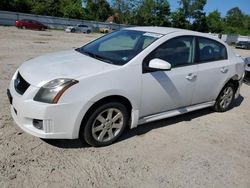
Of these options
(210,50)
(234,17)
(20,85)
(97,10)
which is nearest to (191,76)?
(210,50)

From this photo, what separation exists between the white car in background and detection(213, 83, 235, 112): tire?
259 millimetres

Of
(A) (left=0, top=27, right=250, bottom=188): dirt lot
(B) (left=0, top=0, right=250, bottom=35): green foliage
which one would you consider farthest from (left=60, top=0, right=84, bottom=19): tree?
(A) (left=0, top=27, right=250, bottom=188): dirt lot

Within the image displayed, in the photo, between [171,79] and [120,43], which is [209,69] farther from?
[120,43]

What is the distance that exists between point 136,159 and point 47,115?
51.1 inches

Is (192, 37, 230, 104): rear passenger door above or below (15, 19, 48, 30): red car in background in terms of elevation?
above

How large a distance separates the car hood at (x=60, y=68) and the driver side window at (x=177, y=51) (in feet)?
2.76

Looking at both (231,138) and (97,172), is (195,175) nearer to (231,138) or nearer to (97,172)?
(97,172)

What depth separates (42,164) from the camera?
3.28 metres

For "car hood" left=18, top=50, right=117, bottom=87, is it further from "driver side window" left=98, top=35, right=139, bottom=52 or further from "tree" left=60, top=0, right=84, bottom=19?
"tree" left=60, top=0, right=84, bottom=19

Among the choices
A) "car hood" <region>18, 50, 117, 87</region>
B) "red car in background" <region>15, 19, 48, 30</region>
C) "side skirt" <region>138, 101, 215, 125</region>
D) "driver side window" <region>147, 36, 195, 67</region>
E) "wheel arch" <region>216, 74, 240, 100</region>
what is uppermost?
"driver side window" <region>147, 36, 195, 67</region>

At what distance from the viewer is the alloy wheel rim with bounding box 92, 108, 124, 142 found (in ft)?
12.0

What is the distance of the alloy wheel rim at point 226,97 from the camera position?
5590 mm

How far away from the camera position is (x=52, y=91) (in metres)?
3.25

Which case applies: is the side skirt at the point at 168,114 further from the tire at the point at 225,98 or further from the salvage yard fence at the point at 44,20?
the salvage yard fence at the point at 44,20
